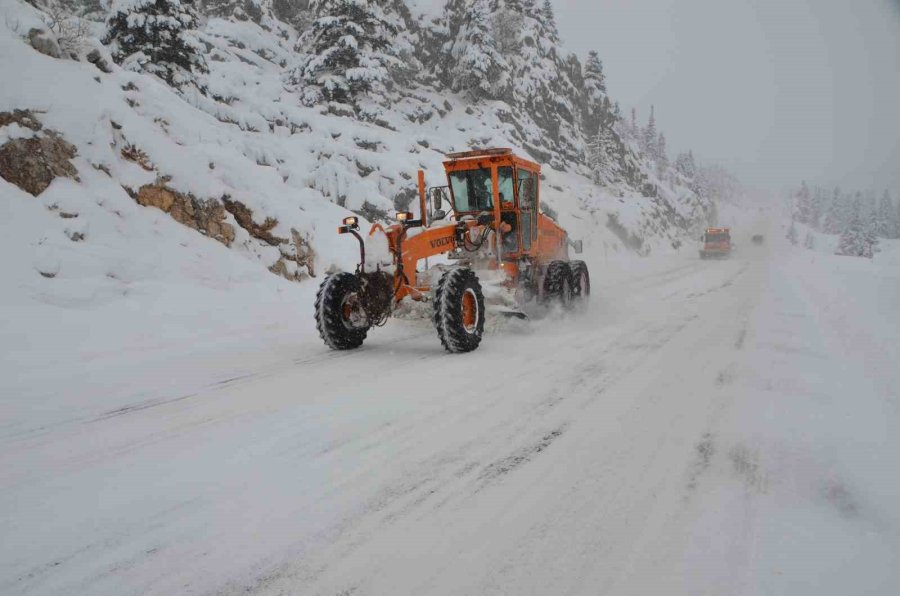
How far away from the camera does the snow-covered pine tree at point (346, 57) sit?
23.5 meters

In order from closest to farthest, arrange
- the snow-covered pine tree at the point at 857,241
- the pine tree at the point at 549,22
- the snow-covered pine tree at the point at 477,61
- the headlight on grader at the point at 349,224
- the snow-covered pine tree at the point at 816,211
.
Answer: the headlight on grader at the point at 349,224 < the snow-covered pine tree at the point at 477,61 < the pine tree at the point at 549,22 < the snow-covered pine tree at the point at 857,241 < the snow-covered pine tree at the point at 816,211

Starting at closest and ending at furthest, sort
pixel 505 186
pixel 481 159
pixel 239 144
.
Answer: pixel 481 159, pixel 505 186, pixel 239 144

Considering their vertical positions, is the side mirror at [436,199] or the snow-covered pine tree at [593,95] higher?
the snow-covered pine tree at [593,95]

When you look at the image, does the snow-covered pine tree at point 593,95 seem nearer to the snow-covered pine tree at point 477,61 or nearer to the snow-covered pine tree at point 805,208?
the snow-covered pine tree at point 477,61

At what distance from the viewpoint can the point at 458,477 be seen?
3.28 m

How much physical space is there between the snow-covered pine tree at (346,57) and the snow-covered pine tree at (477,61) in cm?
1000

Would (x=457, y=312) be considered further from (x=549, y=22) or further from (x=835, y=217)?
(x=835, y=217)

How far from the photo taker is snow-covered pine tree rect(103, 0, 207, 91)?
1619 centimetres

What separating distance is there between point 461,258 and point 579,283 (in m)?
3.58

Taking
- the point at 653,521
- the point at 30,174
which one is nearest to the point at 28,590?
the point at 653,521

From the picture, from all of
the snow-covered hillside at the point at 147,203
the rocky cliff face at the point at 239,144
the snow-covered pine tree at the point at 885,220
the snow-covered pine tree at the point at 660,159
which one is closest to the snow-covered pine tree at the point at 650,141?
the snow-covered pine tree at the point at 660,159

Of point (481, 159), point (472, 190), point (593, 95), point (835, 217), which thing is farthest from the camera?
point (835, 217)

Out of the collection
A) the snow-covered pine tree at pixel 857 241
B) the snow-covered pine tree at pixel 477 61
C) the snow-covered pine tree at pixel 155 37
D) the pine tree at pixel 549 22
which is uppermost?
the pine tree at pixel 549 22

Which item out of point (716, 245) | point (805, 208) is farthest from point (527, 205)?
point (805, 208)
